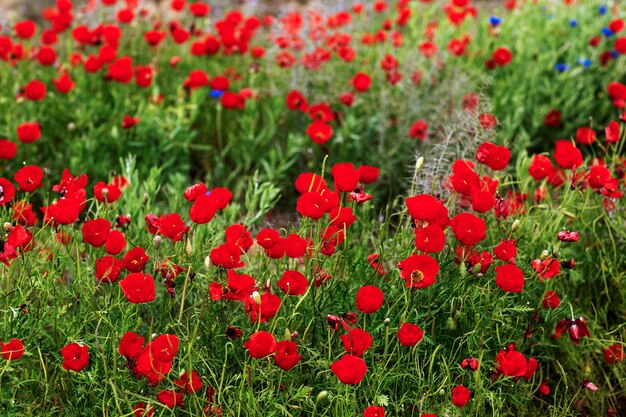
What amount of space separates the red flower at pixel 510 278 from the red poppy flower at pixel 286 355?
2.12ft

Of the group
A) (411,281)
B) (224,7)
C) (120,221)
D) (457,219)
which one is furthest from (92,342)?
(224,7)

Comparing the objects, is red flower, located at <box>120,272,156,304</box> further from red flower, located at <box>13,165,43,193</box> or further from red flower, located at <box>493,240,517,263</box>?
red flower, located at <box>493,240,517,263</box>

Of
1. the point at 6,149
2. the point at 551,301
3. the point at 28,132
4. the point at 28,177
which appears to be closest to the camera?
the point at 28,177

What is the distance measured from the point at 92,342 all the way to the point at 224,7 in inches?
221

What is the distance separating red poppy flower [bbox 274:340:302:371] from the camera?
6.52 ft

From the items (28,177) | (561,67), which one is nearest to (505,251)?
(28,177)

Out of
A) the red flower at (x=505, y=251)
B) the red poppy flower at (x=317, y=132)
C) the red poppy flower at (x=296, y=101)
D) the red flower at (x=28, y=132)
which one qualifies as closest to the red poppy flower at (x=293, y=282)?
the red flower at (x=505, y=251)

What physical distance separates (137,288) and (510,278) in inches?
41.0

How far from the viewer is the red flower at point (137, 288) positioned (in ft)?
6.57

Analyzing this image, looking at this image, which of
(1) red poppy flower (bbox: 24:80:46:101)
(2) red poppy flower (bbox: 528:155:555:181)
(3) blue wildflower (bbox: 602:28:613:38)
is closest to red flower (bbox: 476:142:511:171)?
(2) red poppy flower (bbox: 528:155:555:181)

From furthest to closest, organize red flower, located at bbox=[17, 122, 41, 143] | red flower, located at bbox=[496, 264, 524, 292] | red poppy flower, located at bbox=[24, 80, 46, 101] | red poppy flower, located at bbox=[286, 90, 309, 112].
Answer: red poppy flower, located at bbox=[286, 90, 309, 112]
red poppy flower, located at bbox=[24, 80, 46, 101]
red flower, located at bbox=[17, 122, 41, 143]
red flower, located at bbox=[496, 264, 524, 292]

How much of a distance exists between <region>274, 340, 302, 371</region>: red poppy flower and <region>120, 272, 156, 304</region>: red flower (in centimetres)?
36

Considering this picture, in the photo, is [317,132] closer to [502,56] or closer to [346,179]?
[346,179]

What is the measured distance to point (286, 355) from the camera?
6.54 feet
